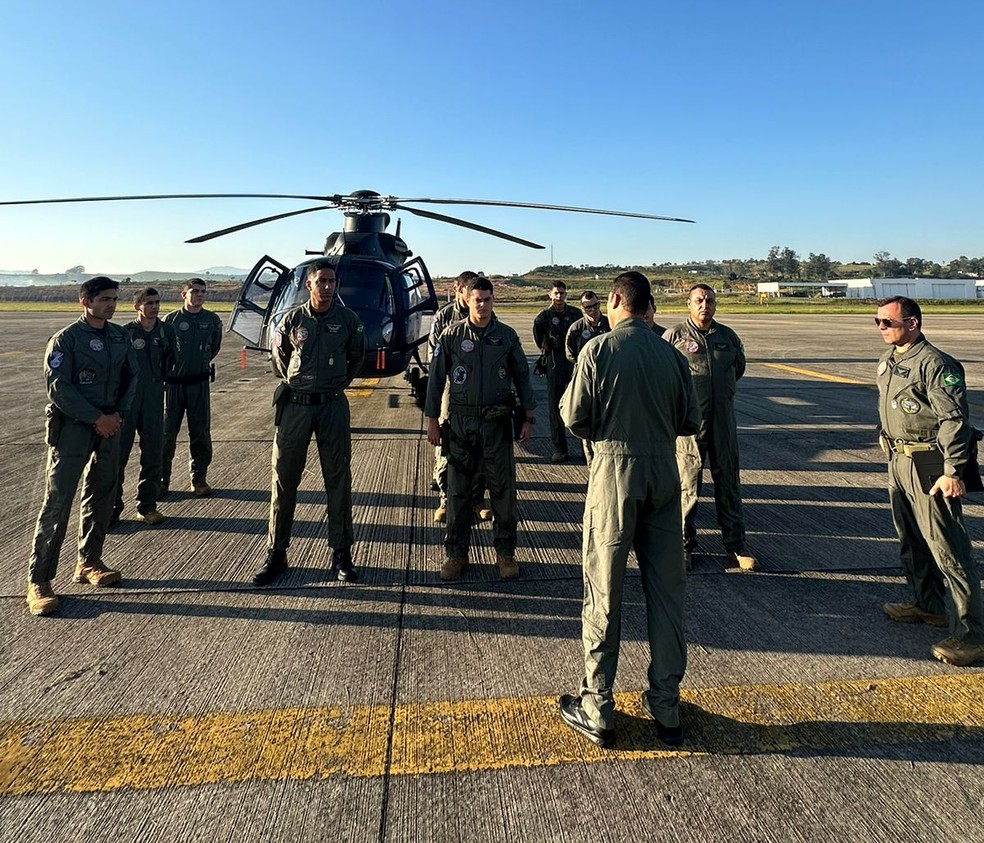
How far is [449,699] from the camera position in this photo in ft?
8.73

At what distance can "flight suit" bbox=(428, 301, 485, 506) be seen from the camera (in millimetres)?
4266

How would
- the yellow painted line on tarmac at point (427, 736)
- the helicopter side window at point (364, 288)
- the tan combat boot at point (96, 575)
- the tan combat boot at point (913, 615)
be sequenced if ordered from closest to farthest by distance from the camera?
the yellow painted line on tarmac at point (427, 736)
the tan combat boot at point (913, 615)
the tan combat boot at point (96, 575)
the helicopter side window at point (364, 288)

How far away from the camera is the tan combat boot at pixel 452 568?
3.89 meters

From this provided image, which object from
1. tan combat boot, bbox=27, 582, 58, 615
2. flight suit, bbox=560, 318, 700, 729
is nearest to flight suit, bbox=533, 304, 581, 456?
flight suit, bbox=560, 318, 700, 729

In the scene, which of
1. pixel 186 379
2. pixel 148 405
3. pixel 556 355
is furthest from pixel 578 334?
pixel 148 405

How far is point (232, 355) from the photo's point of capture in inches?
771

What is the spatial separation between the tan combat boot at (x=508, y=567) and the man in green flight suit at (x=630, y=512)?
52.3 inches

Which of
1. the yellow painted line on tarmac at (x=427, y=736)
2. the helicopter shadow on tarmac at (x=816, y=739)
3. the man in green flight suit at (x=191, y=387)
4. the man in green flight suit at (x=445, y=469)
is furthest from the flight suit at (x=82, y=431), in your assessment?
the helicopter shadow on tarmac at (x=816, y=739)

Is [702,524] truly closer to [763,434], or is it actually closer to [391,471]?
[391,471]

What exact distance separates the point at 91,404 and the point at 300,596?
1.80 metres

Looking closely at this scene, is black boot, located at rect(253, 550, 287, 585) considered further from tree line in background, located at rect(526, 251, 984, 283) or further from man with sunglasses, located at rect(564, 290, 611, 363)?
tree line in background, located at rect(526, 251, 984, 283)

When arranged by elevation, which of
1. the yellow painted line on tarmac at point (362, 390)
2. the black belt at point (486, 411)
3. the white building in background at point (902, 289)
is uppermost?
the white building in background at point (902, 289)

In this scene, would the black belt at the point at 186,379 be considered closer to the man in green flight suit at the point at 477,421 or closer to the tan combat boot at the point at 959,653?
the man in green flight suit at the point at 477,421

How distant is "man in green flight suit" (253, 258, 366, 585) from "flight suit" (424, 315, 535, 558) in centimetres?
68
